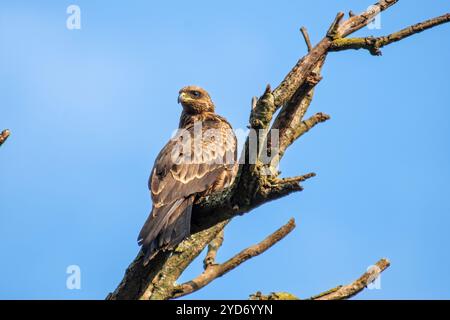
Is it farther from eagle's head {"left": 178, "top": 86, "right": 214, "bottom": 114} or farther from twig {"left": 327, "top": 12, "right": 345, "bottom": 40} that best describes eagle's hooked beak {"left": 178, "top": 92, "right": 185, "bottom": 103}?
twig {"left": 327, "top": 12, "right": 345, "bottom": 40}

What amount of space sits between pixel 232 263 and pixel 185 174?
5.37 feet

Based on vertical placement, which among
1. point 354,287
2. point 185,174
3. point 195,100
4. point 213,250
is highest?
point 195,100

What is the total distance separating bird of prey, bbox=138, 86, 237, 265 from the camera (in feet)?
35.8

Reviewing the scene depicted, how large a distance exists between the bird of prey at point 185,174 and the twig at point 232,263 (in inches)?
31.6

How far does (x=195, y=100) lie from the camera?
15844mm

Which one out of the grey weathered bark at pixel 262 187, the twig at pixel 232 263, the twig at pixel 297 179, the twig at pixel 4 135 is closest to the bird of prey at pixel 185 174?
the grey weathered bark at pixel 262 187

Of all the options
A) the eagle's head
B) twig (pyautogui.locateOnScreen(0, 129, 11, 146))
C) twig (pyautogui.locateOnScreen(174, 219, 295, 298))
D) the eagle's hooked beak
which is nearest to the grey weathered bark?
twig (pyautogui.locateOnScreen(174, 219, 295, 298))

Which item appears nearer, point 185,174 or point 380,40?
point 380,40

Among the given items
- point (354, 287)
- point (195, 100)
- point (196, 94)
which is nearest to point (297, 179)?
point (354, 287)

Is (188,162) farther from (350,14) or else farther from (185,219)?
(350,14)

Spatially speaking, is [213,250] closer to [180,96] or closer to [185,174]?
[185,174]

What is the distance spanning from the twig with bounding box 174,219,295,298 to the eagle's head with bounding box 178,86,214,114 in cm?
469

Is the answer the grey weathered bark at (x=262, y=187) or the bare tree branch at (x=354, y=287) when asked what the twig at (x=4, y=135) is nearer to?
the grey weathered bark at (x=262, y=187)
